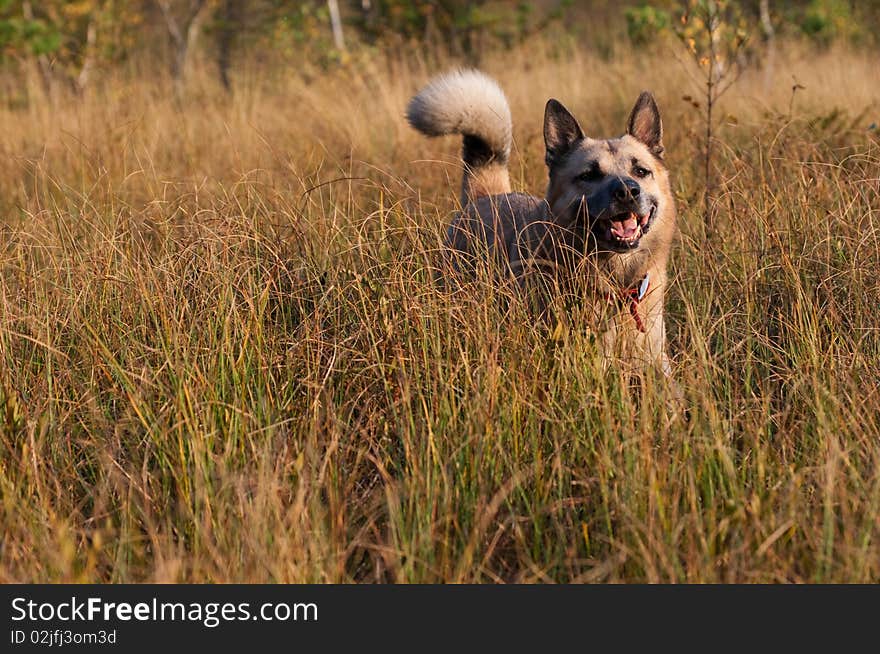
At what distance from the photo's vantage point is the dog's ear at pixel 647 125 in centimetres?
363

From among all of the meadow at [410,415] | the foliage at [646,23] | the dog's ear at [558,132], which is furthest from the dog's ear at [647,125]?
the foliage at [646,23]

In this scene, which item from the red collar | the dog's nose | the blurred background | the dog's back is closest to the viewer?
the red collar

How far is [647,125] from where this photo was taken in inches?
145

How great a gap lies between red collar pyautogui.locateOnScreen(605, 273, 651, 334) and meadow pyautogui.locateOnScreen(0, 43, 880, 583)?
0.72 ft

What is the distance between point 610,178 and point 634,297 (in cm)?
49

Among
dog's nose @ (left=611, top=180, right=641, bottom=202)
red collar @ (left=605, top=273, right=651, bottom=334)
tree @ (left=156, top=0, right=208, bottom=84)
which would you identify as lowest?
red collar @ (left=605, top=273, right=651, bottom=334)

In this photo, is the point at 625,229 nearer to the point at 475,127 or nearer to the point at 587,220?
the point at 587,220

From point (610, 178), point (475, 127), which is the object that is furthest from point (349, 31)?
point (610, 178)

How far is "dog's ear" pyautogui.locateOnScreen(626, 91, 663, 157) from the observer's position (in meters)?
3.63

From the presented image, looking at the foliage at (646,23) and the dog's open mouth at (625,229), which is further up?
the foliage at (646,23)

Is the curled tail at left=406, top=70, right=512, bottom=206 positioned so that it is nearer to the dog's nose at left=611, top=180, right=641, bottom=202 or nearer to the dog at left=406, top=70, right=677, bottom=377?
the dog at left=406, top=70, right=677, bottom=377

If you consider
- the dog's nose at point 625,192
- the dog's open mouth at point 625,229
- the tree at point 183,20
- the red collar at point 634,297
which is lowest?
the red collar at point 634,297

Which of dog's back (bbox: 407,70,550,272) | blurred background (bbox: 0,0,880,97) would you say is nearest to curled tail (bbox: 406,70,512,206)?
→ dog's back (bbox: 407,70,550,272)

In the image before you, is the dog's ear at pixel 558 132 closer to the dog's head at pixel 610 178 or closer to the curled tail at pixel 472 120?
the dog's head at pixel 610 178
